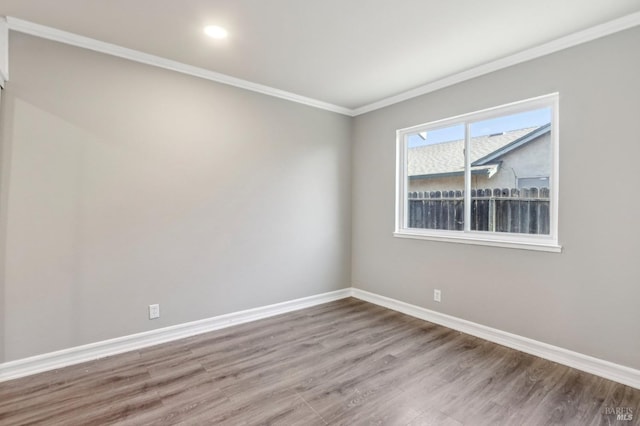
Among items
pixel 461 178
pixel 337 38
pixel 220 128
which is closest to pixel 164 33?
pixel 220 128

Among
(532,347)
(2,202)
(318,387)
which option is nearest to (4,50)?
(2,202)

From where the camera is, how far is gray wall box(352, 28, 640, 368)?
2242mm

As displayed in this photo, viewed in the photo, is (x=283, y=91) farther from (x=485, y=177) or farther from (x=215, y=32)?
(x=485, y=177)

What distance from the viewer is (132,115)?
9.03 feet

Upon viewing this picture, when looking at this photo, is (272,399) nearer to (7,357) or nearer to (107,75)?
(7,357)

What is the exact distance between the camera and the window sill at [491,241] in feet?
8.59

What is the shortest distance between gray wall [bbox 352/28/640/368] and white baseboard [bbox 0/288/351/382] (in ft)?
6.53

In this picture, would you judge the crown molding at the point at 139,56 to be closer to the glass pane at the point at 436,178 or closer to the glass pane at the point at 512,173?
the glass pane at the point at 436,178

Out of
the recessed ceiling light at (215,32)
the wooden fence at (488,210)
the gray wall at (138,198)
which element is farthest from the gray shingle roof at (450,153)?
the recessed ceiling light at (215,32)

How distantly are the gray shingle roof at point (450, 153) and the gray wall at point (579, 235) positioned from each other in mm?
330

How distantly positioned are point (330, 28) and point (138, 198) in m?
2.20

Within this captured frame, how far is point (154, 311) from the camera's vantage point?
2865 mm

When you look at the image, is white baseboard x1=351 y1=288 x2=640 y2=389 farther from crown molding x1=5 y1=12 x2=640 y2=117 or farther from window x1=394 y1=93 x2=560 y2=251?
crown molding x1=5 y1=12 x2=640 y2=117

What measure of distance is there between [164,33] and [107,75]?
667 millimetres
